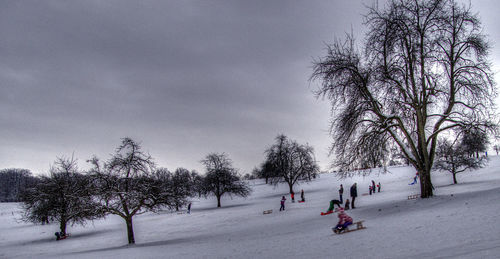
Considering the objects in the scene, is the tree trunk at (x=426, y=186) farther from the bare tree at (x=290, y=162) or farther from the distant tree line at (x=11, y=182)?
the distant tree line at (x=11, y=182)

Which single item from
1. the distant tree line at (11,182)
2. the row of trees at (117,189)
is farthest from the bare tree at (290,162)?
the distant tree line at (11,182)

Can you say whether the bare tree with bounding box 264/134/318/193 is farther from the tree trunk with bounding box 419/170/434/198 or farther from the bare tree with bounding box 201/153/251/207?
the tree trunk with bounding box 419/170/434/198

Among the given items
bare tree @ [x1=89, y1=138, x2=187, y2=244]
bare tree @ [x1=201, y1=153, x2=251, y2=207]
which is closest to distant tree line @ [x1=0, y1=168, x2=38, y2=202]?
bare tree @ [x1=201, y1=153, x2=251, y2=207]

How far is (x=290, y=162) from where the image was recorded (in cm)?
5725

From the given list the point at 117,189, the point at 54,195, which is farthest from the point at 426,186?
the point at 54,195

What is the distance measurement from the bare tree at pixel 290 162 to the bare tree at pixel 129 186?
126 feet

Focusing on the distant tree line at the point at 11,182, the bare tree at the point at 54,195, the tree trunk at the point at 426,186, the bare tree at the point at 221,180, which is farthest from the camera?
the distant tree line at the point at 11,182

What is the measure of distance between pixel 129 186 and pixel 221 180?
3259 cm

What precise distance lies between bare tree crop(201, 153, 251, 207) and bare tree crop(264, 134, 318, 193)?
8247 mm

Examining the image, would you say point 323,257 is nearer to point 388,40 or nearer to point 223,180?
point 388,40

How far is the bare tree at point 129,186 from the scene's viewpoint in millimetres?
18297

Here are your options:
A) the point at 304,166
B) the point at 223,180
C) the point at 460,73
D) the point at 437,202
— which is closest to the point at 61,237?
the point at 223,180

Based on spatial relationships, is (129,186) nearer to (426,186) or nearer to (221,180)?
(426,186)

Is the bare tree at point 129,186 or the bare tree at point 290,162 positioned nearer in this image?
the bare tree at point 129,186
